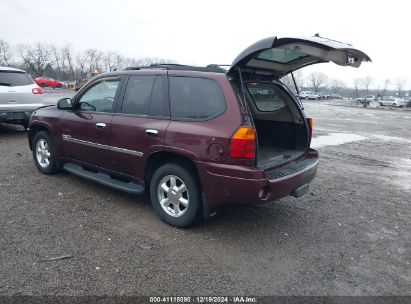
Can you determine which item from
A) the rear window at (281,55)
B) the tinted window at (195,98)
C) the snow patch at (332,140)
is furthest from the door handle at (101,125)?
the snow patch at (332,140)

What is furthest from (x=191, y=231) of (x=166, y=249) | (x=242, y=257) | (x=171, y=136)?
(x=171, y=136)

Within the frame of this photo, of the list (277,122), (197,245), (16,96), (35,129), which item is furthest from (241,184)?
(16,96)

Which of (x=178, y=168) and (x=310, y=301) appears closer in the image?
(x=310, y=301)

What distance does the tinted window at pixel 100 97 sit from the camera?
487 cm

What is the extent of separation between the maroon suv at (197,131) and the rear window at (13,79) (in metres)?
4.10

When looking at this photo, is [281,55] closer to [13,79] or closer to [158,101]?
[158,101]

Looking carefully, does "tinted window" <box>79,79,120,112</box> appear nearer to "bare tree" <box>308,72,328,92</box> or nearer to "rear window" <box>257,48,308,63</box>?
"rear window" <box>257,48,308,63</box>

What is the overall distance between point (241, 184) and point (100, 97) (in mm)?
2634

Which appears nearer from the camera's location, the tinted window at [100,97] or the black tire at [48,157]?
the tinted window at [100,97]

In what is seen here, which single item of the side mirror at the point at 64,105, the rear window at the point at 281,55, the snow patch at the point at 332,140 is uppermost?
the rear window at the point at 281,55

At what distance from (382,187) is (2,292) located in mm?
6039

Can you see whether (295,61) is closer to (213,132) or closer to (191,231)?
(213,132)

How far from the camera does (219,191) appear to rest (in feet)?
12.1

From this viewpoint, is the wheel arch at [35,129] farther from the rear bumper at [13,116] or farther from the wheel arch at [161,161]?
the rear bumper at [13,116]
